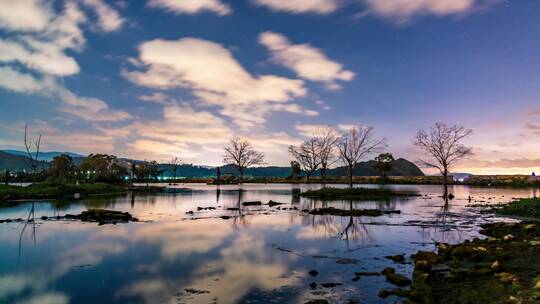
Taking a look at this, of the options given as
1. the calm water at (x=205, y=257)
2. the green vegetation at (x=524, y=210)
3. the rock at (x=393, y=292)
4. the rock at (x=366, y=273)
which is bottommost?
the calm water at (x=205, y=257)

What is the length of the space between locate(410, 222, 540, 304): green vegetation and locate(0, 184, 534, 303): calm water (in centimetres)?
93

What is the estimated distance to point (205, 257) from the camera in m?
13.9

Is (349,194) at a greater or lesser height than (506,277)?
greater

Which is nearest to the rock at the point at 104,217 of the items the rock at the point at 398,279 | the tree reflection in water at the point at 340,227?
the tree reflection in water at the point at 340,227

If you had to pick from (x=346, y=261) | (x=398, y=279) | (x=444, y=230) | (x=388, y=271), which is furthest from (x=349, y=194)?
(x=398, y=279)

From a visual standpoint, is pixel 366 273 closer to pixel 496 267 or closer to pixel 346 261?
pixel 346 261

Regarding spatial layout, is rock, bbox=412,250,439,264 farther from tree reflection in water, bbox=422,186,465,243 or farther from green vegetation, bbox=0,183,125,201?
green vegetation, bbox=0,183,125,201

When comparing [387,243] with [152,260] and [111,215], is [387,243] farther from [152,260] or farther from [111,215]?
[111,215]

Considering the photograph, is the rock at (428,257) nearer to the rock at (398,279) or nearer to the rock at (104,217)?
the rock at (398,279)

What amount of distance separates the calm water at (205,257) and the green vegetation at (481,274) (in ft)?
3.06

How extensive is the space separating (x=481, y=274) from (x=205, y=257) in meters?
9.12

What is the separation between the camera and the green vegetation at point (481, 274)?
8305 mm

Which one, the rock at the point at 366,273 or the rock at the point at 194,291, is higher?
the rock at the point at 366,273

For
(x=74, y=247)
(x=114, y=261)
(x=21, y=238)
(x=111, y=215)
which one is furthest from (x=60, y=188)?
(x=114, y=261)
